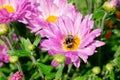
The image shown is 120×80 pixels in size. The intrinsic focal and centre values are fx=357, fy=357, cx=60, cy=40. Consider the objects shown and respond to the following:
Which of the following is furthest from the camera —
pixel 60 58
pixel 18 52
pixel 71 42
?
pixel 71 42

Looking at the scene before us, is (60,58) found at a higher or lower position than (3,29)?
lower

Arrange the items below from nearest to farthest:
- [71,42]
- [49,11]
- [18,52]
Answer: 1. [18,52]
2. [71,42]
3. [49,11]

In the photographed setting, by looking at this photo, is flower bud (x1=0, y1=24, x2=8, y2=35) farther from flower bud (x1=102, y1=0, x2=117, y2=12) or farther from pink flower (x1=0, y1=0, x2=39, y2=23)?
flower bud (x1=102, y1=0, x2=117, y2=12)

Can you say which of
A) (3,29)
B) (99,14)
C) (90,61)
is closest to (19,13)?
(3,29)

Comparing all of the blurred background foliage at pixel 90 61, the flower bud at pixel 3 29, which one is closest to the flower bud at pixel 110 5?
the blurred background foliage at pixel 90 61

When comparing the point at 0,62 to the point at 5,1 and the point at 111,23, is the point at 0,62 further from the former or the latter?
the point at 111,23

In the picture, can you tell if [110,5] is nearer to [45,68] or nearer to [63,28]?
[63,28]

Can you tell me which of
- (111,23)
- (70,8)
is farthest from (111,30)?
(70,8)

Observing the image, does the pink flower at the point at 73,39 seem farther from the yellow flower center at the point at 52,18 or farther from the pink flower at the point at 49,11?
the yellow flower center at the point at 52,18
